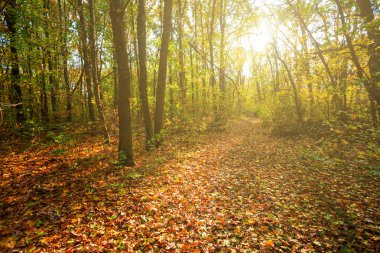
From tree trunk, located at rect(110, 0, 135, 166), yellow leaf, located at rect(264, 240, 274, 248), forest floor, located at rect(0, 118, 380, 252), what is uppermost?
tree trunk, located at rect(110, 0, 135, 166)

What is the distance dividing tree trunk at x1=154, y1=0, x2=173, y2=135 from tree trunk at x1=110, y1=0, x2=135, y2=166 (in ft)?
9.00

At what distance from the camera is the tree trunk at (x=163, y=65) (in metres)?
9.30

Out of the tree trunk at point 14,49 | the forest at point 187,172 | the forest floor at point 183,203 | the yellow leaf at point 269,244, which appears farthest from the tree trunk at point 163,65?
the tree trunk at point 14,49

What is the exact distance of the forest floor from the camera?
386 centimetres

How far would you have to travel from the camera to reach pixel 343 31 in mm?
7570

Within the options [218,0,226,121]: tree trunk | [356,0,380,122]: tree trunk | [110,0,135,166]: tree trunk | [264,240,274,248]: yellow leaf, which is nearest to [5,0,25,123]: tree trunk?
[110,0,135,166]: tree trunk

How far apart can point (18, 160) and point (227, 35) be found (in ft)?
63.3

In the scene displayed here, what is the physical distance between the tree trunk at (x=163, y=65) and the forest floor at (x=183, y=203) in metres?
1.99

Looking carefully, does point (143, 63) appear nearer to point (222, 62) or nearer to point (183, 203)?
point (183, 203)

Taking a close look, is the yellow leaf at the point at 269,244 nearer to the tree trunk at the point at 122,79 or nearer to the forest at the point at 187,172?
the forest at the point at 187,172

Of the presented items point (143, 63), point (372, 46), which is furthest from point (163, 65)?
point (372, 46)

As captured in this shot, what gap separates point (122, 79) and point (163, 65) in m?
3.30

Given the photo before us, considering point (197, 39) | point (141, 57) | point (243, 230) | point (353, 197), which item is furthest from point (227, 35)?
point (243, 230)

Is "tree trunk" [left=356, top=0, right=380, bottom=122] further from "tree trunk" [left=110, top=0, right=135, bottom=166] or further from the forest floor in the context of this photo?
"tree trunk" [left=110, top=0, right=135, bottom=166]
